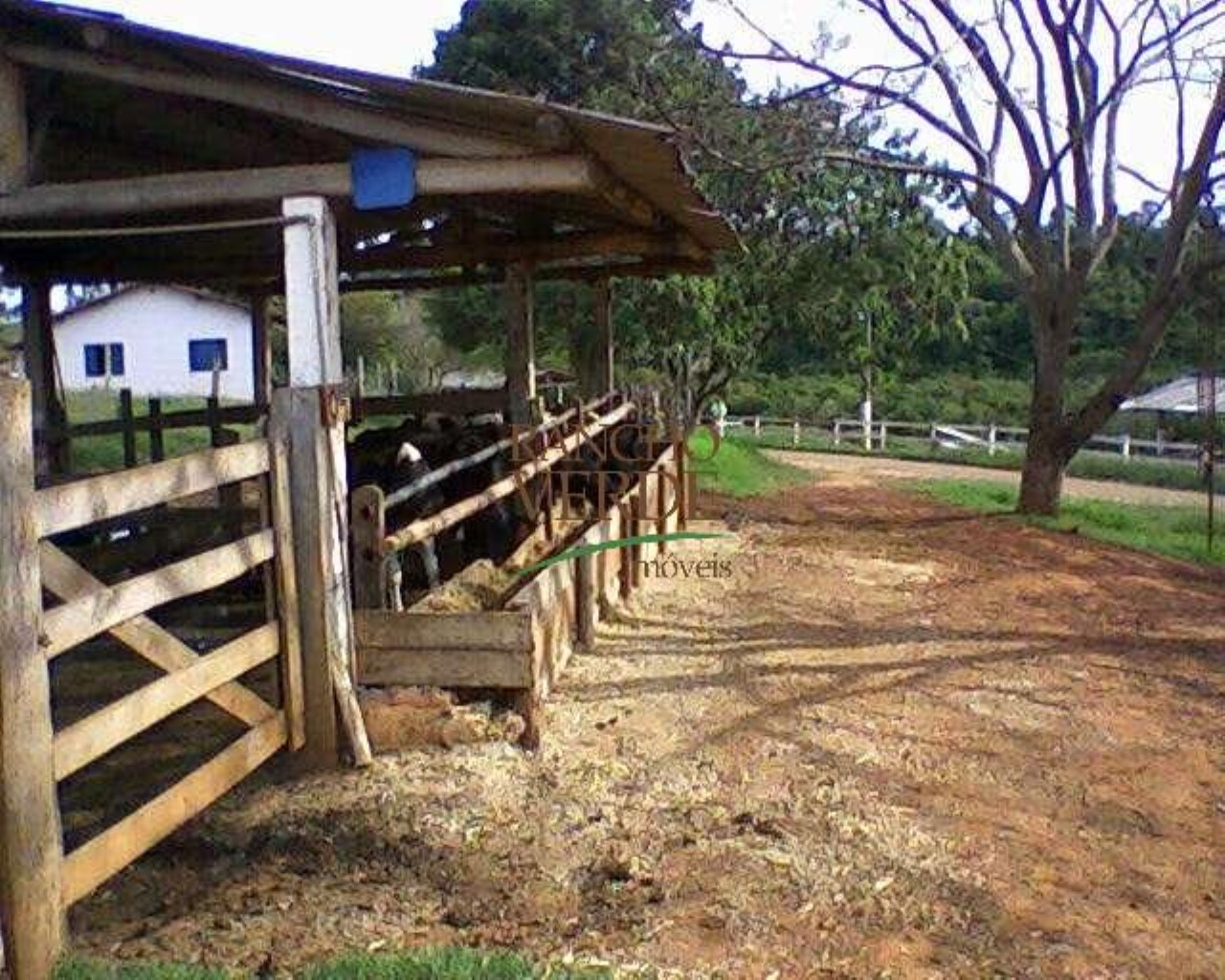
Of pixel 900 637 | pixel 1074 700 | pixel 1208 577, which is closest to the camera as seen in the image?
pixel 1074 700

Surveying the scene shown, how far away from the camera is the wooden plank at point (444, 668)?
16.8ft

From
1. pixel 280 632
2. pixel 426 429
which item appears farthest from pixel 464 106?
pixel 426 429

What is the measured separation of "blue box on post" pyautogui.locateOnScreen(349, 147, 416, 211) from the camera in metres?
5.15

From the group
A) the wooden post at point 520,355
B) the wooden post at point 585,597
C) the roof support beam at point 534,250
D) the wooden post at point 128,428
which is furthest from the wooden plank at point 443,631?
the wooden post at point 520,355

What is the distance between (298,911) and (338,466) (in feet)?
6.36

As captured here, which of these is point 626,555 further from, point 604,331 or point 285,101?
point 604,331

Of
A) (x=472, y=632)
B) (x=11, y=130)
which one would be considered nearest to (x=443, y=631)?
(x=472, y=632)

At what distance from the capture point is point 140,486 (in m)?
3.82

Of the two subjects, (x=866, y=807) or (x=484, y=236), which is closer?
(x=866, y=807)

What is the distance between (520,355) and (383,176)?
17.2 ft

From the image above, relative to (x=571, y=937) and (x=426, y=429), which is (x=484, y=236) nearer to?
(x=426, y=429)

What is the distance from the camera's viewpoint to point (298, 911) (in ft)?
12.5

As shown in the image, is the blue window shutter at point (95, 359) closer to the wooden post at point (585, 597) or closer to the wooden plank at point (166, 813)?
the wooden post at point (585, 597)

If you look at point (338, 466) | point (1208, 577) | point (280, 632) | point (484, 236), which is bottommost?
point (1208, 577)
